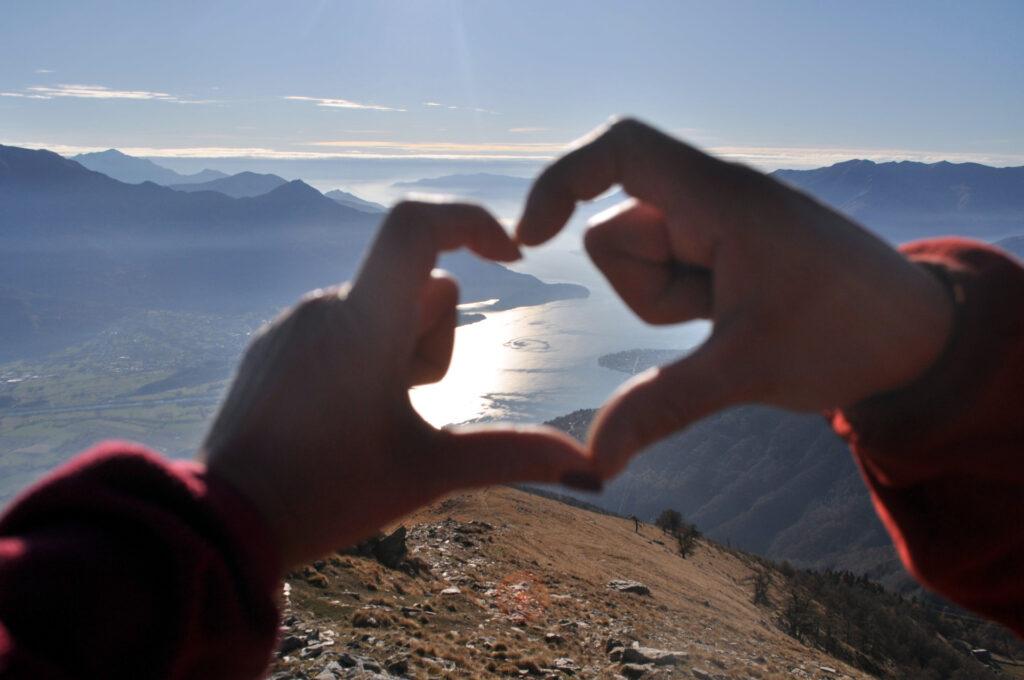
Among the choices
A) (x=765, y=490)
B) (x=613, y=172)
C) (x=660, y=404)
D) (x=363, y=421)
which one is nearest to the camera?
(x=660, y=404)

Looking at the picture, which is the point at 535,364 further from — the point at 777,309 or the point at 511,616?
the point at 777,309

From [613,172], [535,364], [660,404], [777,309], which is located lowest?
[535,364]

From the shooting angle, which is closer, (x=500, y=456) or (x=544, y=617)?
(x=500, y=456)

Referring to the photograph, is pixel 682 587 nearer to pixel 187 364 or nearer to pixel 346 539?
pixel 346 539

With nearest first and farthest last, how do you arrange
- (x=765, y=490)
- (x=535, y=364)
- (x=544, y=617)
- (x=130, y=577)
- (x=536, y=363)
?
(x=130, y=577), (x=544, y=617), (x=765, y=490), (x=535, y=364), (x=536, y=363)

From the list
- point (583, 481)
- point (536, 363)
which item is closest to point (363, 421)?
point (583, 481)

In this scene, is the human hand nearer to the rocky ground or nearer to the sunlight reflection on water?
the rocky ground

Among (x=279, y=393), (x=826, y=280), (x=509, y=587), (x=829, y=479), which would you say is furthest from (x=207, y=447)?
(x=829, y=479)
